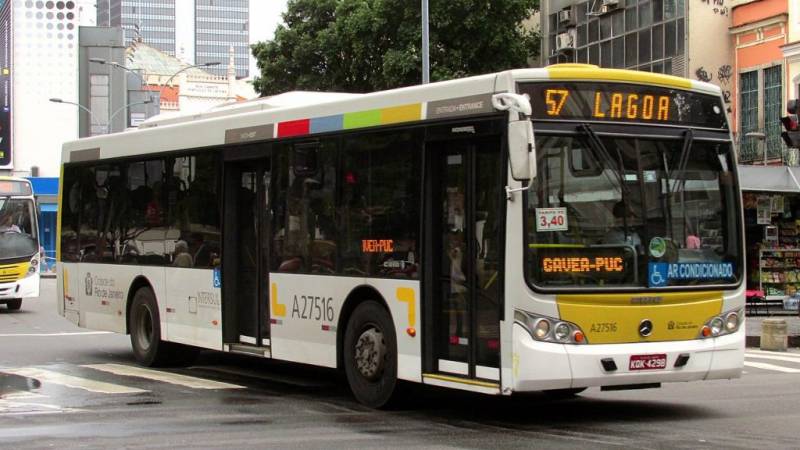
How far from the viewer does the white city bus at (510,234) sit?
30.5ft

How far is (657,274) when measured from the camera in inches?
378

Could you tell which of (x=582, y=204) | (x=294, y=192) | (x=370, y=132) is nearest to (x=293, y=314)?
(x=294, y=192)

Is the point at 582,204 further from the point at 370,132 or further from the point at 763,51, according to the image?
the point at 763,51

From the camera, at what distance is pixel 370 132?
11039mm

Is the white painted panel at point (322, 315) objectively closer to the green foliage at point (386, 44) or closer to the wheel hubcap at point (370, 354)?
the wheel hubcap at point (370, 354)

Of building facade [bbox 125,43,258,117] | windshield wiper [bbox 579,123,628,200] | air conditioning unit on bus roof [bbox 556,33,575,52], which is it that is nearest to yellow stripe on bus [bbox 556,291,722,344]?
windshield wiper [bbox 579,123,628,200]

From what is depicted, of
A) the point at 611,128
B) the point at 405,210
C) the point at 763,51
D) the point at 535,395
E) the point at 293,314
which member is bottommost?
the point at 535,395

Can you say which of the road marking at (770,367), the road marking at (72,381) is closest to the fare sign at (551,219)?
the road marking at (72,381)

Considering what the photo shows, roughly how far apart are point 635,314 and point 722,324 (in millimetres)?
1005

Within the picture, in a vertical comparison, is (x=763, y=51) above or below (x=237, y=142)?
above

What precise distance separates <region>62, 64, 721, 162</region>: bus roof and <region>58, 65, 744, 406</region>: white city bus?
28 mm

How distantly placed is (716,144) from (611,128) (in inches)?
45.3

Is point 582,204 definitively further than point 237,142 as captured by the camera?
No

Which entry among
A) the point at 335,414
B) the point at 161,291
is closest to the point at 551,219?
the point at 335,414
